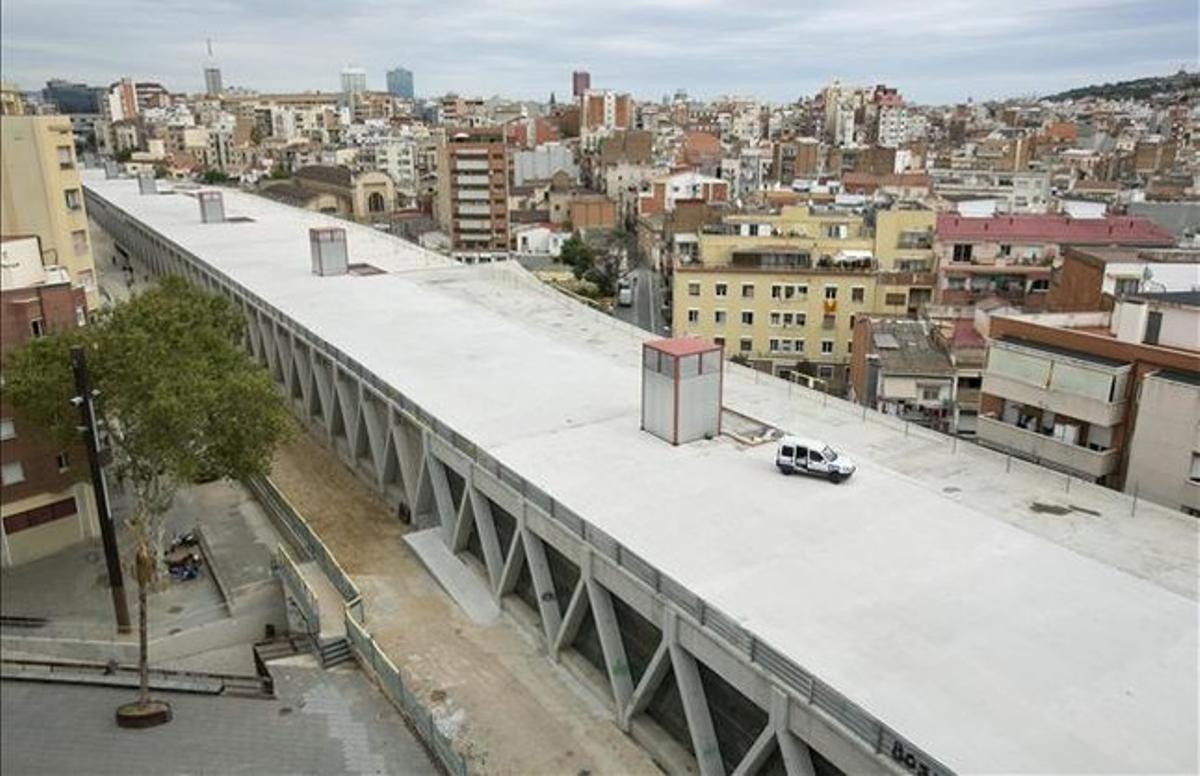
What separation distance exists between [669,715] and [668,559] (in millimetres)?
2767

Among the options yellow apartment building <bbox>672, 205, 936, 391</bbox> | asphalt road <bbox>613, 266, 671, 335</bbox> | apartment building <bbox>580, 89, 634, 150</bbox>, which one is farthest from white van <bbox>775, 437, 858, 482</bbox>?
apartment building <bbox>580, 89, 634, 150</bbox>

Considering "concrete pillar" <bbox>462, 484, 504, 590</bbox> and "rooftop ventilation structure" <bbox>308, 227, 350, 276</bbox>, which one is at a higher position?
"rooftop ventilation structure" <bbox>308, 227, 350, 276</bbox>

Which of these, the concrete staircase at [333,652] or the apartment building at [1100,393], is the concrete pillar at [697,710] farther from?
the apartment building at [1100,393]

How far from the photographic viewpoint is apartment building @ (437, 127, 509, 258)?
72.9 m

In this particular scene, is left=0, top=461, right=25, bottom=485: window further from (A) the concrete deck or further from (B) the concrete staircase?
(B) the concrete staircase

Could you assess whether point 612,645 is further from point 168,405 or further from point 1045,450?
point 1045,450

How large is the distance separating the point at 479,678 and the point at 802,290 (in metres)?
29.5

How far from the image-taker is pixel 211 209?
50.6 m

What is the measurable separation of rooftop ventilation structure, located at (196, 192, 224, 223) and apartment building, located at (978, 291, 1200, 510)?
4332 centimetres

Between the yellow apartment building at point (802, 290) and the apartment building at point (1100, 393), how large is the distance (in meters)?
18.4

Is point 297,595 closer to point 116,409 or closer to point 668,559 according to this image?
point 116,409

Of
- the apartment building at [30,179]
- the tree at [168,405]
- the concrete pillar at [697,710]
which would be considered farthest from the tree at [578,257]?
the apartment building at [30,179]

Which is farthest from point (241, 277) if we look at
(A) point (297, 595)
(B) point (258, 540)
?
(A) point (297, 595)

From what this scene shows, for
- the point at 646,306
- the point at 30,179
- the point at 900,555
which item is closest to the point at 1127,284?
the point at 900,555
